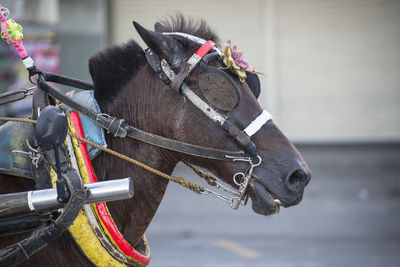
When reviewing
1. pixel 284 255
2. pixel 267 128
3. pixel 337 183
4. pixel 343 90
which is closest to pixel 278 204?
pixel 267 128

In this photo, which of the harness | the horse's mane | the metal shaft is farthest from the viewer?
the horse's mane

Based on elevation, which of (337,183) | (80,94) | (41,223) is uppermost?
(80,94)

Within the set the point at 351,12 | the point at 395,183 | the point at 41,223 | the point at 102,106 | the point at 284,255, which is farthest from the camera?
the point at 351,12

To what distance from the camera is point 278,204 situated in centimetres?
258

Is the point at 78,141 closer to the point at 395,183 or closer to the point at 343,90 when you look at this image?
the point at 395,183

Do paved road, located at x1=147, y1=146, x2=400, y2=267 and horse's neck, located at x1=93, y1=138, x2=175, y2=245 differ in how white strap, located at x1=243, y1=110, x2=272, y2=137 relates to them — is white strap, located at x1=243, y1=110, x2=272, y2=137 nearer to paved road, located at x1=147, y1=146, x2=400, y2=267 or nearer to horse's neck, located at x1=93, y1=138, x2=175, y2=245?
horse's neck, located at x1=93, y1=138, x2=175, y2=245

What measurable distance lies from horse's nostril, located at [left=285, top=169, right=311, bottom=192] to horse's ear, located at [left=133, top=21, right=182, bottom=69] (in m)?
0.72

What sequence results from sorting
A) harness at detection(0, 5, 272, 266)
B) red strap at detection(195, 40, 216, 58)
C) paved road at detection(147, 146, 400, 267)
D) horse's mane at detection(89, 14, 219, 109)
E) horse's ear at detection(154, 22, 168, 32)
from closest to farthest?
harness at detection(0, 5, 272, 266) → red strap at detection(195, 40, 216, 58) → horse's mane at detection(89, 14, 219, 109) → horse's ear at detection(154, 22, 168, 32) → paved road at detection(147, 146, 400, 267)

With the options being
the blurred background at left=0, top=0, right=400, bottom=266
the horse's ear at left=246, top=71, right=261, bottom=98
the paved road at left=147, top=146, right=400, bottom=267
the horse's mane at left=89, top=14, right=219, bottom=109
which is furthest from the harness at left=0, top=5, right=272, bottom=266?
the blurred background at left=0, top=0, right=400, bottom=266

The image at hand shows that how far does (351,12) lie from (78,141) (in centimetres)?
1010

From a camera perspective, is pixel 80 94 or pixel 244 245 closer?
pixel 80 94

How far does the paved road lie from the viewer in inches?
255

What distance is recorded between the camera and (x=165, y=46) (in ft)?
8.52

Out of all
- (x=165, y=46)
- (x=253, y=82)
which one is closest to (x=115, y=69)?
(x=165, y=46)
